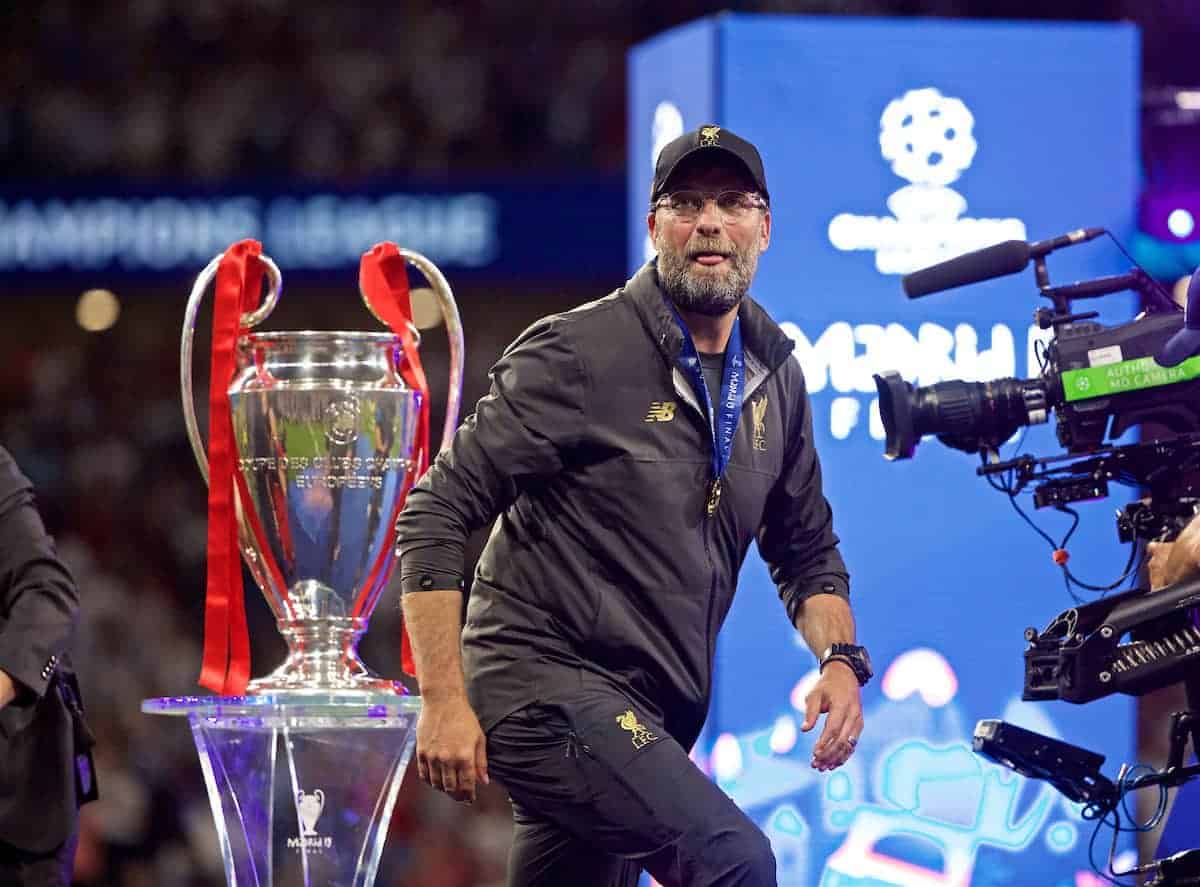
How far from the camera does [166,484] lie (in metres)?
8.55

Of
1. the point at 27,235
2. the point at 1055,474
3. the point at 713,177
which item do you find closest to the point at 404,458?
the point at 713,177

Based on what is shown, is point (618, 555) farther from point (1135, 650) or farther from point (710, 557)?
point (1135, 650)

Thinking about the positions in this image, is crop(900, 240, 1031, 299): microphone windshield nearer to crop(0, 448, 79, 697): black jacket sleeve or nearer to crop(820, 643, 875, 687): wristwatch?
crop(820, 643, 875, 687): wristwatch

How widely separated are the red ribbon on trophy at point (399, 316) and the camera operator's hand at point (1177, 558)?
122 centimetres

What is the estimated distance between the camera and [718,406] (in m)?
2.78

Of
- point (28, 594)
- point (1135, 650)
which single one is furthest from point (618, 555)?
point (28, 594)

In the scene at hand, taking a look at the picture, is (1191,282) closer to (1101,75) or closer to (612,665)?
(612,665)

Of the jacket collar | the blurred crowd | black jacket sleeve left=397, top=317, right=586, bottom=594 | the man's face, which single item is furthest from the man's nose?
the blurred crowd

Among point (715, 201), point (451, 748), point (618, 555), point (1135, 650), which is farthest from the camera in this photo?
point (1135, 650)

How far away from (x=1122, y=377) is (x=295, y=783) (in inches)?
57.6

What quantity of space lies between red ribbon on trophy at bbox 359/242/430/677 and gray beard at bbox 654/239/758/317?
0.65m

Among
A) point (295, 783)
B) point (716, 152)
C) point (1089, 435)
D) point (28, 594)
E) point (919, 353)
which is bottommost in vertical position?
point (295, 783)

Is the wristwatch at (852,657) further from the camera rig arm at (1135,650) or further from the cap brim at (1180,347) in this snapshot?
the cap brim at (1180,347)

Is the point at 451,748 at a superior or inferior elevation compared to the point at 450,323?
inferior
